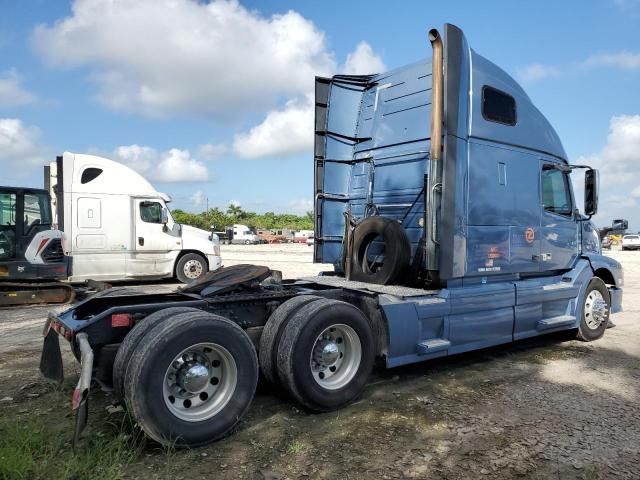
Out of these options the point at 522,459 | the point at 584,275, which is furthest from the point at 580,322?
the point at 522,459

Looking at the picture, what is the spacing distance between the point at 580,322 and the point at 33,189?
11.4 metres

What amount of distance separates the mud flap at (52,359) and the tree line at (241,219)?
72.2m

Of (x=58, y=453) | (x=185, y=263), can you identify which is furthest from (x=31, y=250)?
(x=58, y=453)

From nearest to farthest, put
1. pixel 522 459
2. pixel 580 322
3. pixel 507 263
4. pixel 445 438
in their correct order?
pixel 522 459
pixel 445 438
pixel 507 263
pixel 580 322

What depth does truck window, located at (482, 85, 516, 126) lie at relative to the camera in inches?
225

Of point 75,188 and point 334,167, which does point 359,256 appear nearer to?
point 334,167

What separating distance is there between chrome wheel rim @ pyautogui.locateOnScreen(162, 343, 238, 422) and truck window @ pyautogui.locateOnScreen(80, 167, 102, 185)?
10243 millimetres

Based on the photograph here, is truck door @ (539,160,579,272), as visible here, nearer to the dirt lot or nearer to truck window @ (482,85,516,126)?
truck window @ (482,85,516,126)

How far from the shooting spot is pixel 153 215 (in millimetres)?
13477

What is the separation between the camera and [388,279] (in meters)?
5.52

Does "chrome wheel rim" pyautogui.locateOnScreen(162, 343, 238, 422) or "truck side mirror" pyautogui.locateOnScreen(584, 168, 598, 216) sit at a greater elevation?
"truck side mirror" pyautogui.locateOnScreen(584, 168, 598, 216)

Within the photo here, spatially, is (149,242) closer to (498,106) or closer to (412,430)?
(498,106)

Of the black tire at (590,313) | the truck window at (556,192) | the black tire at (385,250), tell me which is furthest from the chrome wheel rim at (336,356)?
the black tire at (590,313)

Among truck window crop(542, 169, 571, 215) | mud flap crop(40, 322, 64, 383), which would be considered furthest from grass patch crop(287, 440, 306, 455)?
truck window crop(542, 169, 571, 215)
